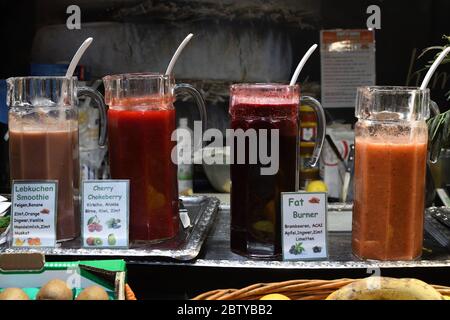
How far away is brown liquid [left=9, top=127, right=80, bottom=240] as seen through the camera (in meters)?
1.06

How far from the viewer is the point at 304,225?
1.01 metres

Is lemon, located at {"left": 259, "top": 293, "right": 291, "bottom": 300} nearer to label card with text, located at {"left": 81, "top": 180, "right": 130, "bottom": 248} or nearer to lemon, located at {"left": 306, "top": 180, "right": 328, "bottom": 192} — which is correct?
label card with text, located at {"left": 81, "top": 180, "right": 130, "bottom": 248}

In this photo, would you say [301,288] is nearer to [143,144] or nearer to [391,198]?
[391,198]

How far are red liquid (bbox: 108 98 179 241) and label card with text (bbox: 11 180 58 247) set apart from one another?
12cm

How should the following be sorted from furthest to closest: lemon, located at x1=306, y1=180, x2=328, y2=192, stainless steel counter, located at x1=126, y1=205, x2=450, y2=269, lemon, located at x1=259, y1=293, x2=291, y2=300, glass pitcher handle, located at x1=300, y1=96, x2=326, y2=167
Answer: lemon, located at x1=306, y1=180, x2=328, y2=192, glass pitcher handle, located at x1=300, y1=96, x2=326, y2=167, stainless steel counter, located at x1=126, y1=205, x2=450, y2=269, lemon, located at x1=259, y1=293, x2=291, y2=300

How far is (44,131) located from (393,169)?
0.62m

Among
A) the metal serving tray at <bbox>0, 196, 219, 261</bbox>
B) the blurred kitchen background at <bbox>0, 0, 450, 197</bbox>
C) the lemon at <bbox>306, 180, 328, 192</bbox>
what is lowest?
the lemon at <bbox>306, 180, 328, 192</bbox>

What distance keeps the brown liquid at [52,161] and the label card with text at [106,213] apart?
64mm

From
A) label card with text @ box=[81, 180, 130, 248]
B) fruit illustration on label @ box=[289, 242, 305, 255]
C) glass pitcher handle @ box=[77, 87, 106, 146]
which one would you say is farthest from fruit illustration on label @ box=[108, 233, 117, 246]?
fruit illustration on label @ box=[289, 242, 305, 255]

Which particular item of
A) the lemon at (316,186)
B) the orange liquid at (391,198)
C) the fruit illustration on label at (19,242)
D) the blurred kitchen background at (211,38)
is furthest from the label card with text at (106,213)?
the blurred kitchen background at (211,38)

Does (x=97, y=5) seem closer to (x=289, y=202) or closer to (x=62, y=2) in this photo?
(x=62, y=2)

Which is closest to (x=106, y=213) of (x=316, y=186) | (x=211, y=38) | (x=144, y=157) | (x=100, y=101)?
(x=144, y=157)

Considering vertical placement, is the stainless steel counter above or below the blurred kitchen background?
below

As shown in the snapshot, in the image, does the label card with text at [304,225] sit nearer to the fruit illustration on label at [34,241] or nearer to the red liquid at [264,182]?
the red liquid at [264,182]
